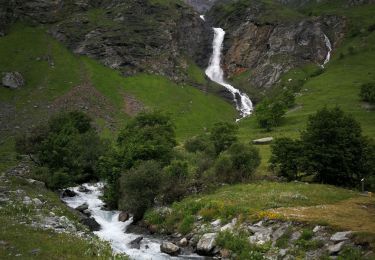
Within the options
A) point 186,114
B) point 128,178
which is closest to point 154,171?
point 128,178

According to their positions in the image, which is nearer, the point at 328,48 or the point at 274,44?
the point at 274,44

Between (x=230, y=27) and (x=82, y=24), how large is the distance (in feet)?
237

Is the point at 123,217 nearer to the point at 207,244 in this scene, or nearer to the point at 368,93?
the point at 207,244

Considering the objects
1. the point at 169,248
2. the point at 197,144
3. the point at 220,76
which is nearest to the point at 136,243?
the point at 169,248

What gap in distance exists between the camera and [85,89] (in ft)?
437

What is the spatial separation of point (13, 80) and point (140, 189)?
301 ft

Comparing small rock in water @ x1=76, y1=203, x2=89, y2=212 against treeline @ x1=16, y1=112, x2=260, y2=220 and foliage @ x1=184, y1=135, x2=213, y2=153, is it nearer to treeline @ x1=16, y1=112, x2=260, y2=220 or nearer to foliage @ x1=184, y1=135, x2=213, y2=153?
treeline @ x1=16, y1=112, x2=260, y2=220

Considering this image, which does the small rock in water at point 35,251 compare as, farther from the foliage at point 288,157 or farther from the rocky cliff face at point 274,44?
the rocky cliff face at point 274,44

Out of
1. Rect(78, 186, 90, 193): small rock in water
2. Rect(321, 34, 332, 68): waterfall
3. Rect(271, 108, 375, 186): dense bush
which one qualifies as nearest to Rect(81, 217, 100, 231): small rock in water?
Rect(78, 186, 90, 193): small rock in water

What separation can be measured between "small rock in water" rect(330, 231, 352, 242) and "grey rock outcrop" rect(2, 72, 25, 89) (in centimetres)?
11404

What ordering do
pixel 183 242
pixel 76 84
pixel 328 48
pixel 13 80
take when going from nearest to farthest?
pixel 183 242 → pixel 13 80 → pixel 76 84 → pixel 328 48

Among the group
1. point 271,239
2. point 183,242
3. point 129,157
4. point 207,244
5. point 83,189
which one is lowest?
point 83,189

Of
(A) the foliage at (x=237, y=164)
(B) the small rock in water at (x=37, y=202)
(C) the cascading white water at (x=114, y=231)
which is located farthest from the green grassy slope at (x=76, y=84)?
(B) the small rock in water at (x=37, y=202)

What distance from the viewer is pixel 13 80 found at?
416 feet
